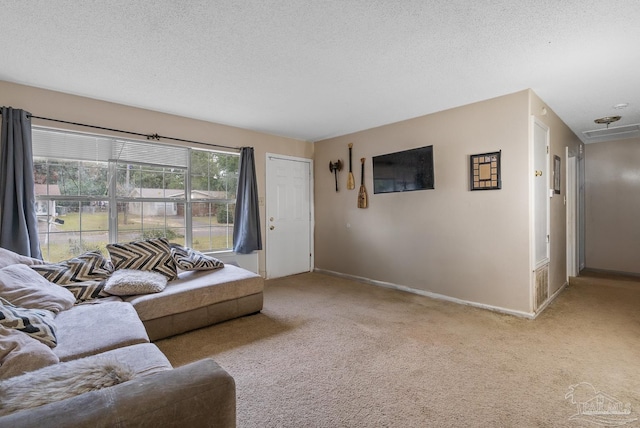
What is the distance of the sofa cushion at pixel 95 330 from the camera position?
1.61 metres

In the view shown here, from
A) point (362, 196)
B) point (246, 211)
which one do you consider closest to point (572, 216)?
point (362, 196)

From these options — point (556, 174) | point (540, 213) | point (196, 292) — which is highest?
point (556, 174)

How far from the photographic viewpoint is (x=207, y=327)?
280cm

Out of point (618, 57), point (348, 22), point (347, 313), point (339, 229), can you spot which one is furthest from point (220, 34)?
point (339, 229)

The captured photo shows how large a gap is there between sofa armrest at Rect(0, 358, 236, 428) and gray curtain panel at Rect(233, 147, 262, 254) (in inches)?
128

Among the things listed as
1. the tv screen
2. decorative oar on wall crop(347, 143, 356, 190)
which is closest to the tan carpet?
the tv screen

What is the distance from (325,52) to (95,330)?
2468mm

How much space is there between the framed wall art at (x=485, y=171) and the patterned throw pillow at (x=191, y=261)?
3107 millimetres

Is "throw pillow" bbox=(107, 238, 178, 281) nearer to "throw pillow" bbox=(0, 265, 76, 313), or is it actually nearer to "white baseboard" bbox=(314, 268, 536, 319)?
"throw pillow" bbox=(0, 265, 76, 313)

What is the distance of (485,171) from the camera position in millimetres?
3264

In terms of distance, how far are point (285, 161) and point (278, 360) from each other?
3.39 m

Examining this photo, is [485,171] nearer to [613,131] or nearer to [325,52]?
[325,52]

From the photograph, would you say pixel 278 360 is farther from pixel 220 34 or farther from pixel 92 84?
pixel 92 84

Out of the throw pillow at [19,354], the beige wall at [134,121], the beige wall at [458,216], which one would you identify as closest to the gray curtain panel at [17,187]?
the beige wall at [134,121]
